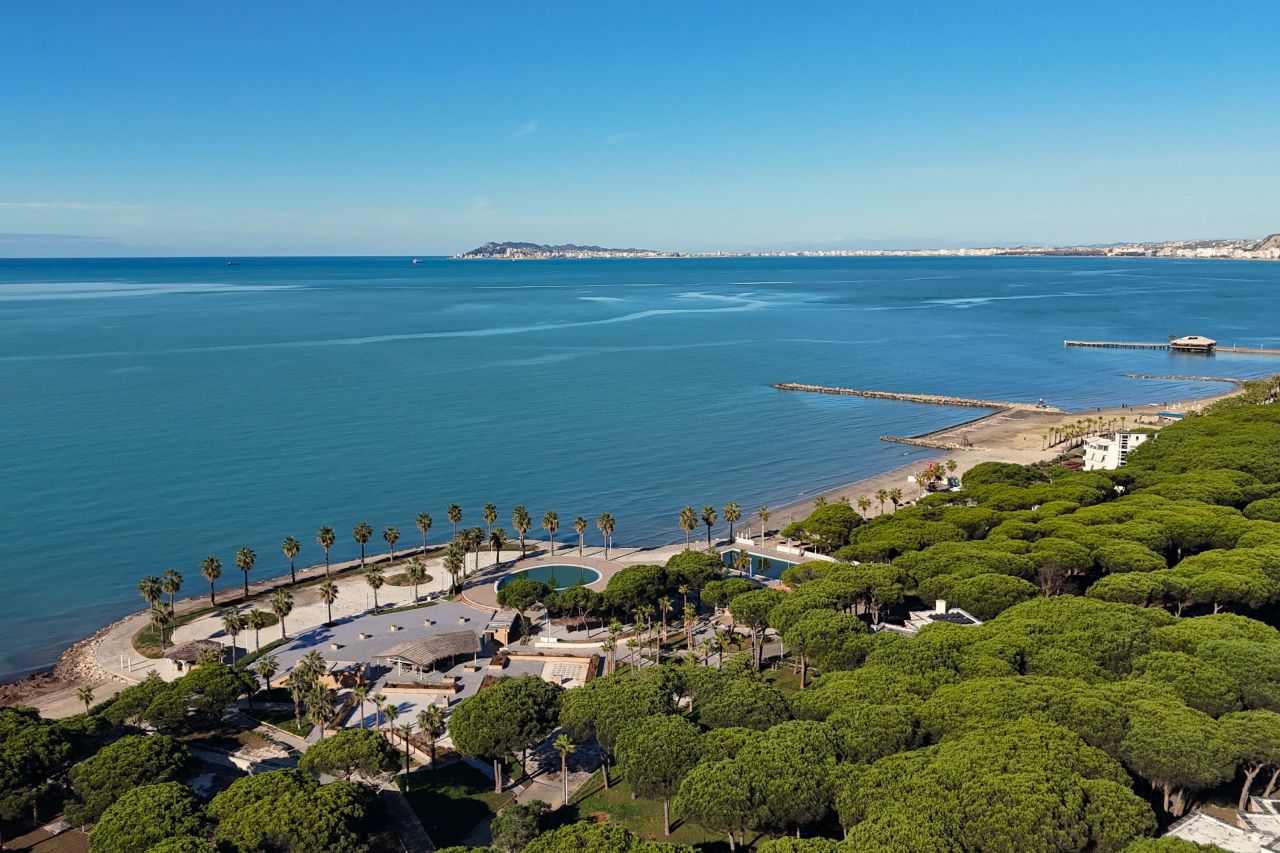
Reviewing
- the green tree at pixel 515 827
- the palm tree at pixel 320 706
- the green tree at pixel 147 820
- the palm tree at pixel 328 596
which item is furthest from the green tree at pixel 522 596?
the green tree at pixel 147 820

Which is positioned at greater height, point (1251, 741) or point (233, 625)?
point (1251, 741)

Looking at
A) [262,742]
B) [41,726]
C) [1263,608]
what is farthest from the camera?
[1263,608]

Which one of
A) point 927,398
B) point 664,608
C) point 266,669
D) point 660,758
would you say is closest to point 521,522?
point 664,608

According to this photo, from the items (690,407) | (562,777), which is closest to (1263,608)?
(562,777)

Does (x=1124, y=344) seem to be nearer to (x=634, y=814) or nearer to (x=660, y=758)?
(x=634, y=814)

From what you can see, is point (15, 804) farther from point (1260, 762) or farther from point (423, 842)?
point (1260, 762)

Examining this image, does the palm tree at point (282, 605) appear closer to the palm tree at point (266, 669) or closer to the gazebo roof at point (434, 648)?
the palm tree at point (266, 669)

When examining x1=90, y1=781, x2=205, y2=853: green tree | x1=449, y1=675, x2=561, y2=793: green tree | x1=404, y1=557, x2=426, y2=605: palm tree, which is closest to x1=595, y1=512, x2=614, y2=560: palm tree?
x1=404, y1=557, x2=426, y2=605: palm tree
